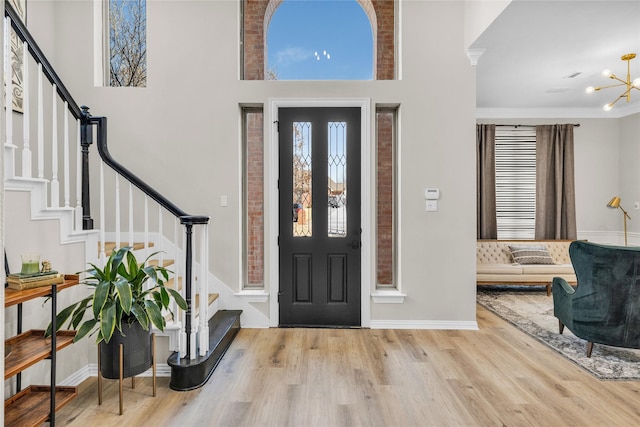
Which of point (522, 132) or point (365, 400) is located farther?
point (522, 132)

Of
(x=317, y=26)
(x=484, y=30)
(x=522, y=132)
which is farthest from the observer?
(x=522, y=132)

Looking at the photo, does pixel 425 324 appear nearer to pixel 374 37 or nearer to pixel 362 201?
pixel 362 201

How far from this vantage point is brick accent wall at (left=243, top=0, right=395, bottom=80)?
13.7 ft

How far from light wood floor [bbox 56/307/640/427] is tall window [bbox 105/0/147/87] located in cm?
297

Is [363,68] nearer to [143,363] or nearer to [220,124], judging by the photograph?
[220,124]

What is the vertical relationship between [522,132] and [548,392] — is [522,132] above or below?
above

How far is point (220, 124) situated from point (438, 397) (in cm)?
309

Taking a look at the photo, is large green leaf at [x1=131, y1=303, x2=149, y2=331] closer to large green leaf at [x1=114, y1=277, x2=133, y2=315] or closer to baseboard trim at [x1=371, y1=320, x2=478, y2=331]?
large green leaf at [x1=114, y1=277, x2=133, y2=315]

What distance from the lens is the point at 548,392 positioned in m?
2.40

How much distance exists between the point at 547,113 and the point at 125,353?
6778 mm

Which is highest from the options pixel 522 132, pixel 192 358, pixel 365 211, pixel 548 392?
pixel 522 132

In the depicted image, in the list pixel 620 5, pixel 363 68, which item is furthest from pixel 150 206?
pixel 620 5

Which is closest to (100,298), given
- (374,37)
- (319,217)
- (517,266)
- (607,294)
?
(319,217)

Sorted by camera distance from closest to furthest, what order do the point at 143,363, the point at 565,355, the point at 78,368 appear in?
the point at 143,363
the point at 78,368
the point at 565,355
